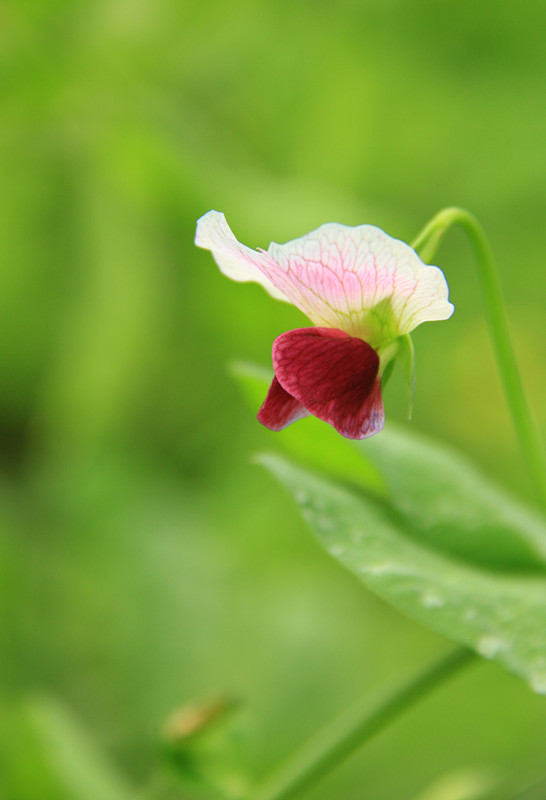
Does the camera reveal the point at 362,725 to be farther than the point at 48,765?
No

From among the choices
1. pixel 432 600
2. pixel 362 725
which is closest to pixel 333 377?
pixel 432 600

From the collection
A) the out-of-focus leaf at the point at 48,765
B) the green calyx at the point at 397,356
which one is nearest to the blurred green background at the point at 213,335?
the out-of-focus leaf at the point at 48,765

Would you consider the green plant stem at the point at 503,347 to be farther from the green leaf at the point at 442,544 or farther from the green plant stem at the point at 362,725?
the green plant stem at the point at 362,725

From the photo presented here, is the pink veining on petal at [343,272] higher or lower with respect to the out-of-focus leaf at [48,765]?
higher

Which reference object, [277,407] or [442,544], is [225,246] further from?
[442,544]

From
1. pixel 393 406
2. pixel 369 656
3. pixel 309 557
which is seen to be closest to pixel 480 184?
pixel 393 406

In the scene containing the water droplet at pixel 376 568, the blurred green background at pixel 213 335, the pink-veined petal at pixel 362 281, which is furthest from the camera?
the blurred green background at pixel 213 335

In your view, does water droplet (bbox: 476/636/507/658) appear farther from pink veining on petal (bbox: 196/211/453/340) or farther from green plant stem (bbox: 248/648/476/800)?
pink veining on petal (bbox: 196/211/453/340)
